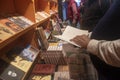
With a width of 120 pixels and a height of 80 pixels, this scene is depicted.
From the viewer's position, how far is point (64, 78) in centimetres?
165

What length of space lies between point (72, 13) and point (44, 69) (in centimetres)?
410

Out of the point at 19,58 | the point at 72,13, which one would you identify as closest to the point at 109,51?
the point at 19,58

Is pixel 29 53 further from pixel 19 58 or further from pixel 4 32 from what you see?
pixel 4 32

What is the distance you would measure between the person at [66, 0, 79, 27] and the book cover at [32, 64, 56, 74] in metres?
3.53

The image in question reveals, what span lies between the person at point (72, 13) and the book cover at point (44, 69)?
353cm

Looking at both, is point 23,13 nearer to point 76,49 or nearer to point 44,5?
point 76,49

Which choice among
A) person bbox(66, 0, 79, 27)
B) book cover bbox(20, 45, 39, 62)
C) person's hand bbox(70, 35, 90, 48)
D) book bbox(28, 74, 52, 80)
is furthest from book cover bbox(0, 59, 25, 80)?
person bbox(66, 0, 79, 27)

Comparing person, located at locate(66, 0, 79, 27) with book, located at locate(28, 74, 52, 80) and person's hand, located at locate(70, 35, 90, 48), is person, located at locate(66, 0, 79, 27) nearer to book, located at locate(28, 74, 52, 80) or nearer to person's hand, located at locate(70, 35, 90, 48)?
book, located at locate(28, 74, 52, 80)

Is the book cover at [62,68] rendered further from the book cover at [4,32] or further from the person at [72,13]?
the person at [72,13]

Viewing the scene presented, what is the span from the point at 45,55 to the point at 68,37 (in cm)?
60

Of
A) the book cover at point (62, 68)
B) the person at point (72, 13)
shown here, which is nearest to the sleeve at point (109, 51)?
the book cover at point (62, 68)

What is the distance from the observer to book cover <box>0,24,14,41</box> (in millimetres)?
988

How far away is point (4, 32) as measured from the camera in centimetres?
106

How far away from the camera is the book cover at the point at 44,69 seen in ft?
5.50
